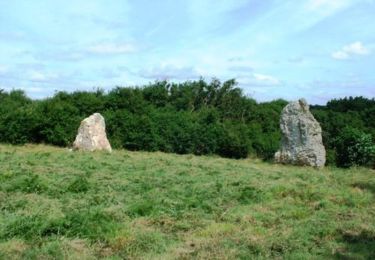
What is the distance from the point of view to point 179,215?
873 cm

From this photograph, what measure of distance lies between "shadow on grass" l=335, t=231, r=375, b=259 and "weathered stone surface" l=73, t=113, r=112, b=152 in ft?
46.6

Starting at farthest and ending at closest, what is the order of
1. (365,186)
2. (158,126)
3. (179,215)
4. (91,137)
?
1. (158,126)
2. (91,137)
3. (365,186)
4. (179,215)

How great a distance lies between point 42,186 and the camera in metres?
10.6

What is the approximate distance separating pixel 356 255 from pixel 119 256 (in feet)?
9.81

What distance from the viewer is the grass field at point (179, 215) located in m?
6.89

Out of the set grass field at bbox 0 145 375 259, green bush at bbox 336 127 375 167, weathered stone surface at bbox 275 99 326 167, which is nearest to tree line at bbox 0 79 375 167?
green bush at bbox 336 127 375 167

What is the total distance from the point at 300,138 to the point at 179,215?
1104cm

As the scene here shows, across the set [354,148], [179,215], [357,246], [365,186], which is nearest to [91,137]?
[354,148]

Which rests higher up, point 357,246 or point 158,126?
point 158,126

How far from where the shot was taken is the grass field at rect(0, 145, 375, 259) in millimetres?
6891

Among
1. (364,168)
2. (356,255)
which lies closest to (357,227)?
(356,255)

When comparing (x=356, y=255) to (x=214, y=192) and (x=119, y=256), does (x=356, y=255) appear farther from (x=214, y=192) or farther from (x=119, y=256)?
(x=214, y=192)

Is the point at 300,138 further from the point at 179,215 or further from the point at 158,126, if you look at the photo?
the point at 179,215

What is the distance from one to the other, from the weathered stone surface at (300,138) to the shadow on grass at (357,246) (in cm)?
1056
